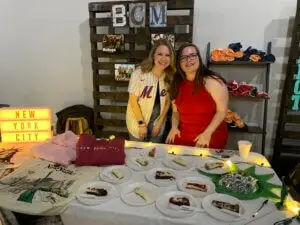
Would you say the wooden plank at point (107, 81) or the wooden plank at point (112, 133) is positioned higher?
the wooden plank at point (107, 81)

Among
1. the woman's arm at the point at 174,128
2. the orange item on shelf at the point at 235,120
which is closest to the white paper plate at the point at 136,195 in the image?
the woman's arm at the point at 174,128

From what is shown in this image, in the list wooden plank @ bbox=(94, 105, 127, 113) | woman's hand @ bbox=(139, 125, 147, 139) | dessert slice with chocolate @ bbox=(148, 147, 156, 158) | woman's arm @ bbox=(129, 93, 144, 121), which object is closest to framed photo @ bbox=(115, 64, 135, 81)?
wooden plank @ bbox=(94, 105, 127, 113)

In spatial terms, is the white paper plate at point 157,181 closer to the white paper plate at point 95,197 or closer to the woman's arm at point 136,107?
the white paper plate at point 95,197

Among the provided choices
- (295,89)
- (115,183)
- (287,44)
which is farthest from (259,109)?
(115,183)

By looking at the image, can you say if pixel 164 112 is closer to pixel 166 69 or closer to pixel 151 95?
pixel 151 95

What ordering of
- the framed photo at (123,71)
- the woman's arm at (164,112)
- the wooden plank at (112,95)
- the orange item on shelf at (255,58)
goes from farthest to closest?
the wooden plank at (112,95) → the framed photo at (123,71) → the orange item on shelf at (255,58) → the woman's arm at (164,112)

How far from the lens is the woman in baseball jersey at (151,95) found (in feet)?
6.79

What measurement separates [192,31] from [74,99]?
A: 1570 millimetres

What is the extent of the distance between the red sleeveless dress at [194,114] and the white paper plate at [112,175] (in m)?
0.69

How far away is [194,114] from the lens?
76.2 inches

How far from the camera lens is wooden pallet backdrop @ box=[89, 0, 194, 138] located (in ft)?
8.47

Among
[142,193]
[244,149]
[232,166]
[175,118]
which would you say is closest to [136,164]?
[142,193]

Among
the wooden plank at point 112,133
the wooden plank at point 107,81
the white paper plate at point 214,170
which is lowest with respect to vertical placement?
the wooden plank at point 112,133

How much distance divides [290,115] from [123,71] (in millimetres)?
1648
